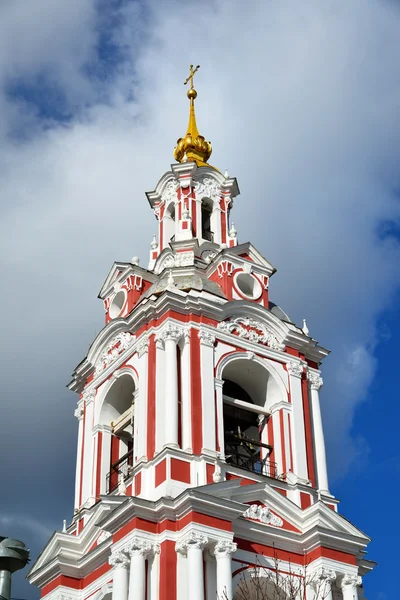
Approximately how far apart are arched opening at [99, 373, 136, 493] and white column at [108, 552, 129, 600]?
408 centimetres

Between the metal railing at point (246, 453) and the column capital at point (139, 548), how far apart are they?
3844mm

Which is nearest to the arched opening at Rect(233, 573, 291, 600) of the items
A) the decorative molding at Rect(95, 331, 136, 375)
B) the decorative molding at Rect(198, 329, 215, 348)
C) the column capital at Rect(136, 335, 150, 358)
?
the decorative molding at Rect(198, 329, 215, 348)

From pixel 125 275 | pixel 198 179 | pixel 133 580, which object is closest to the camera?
pixel 133 580

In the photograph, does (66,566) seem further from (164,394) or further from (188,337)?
(188,337)

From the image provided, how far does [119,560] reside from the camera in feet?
60.6

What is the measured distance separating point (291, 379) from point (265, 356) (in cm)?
84

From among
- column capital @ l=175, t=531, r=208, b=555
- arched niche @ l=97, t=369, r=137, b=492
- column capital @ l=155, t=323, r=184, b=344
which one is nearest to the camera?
column capital @ l=175, t=531, r=208, b=555

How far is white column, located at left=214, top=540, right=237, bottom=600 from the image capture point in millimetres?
17656

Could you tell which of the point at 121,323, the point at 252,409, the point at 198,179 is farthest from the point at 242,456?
the point at 198,179

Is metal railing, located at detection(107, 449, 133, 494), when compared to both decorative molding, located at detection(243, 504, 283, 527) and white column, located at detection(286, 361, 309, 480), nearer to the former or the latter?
decorative molding, located at detection(243, 504, 283, 527)

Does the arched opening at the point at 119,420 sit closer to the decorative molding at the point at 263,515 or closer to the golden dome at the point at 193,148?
the decorative molding at the point at 263,515

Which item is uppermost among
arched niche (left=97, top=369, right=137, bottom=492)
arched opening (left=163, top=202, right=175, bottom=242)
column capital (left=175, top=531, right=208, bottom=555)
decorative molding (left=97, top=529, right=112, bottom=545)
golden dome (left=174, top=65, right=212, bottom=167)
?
golden dome (left=174, top=65, right=212, bottom=167)

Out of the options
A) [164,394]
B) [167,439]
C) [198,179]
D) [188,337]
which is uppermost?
[198,179]

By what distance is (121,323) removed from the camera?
2339cm
